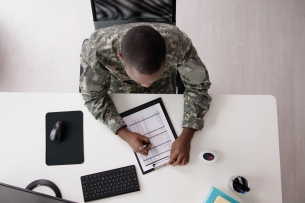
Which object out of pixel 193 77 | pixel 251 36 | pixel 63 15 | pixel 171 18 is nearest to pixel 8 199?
pixel 193 77

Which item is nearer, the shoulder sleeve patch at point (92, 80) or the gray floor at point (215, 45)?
the shoulder sleeve patch at point (92, 80)

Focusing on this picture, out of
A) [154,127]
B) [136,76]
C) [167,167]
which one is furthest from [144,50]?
[167,167]

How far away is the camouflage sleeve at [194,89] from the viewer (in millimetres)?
1182

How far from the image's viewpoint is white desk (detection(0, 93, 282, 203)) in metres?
1.15

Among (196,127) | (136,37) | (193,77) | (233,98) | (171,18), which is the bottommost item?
(196,127)

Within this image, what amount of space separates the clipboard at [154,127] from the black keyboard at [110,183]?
0.08m

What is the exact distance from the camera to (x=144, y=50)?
36.6 inches

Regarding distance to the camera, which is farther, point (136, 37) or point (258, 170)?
point (258, 170)

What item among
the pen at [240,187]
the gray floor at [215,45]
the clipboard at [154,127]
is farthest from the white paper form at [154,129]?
the gray floor at [215,45]

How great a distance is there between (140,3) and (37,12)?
124cm

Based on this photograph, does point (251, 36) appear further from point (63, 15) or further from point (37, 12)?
point (37, 12)

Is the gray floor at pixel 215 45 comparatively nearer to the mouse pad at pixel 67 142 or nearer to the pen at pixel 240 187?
the mouse pad at pixel 67 142

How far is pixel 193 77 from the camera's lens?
1.22m

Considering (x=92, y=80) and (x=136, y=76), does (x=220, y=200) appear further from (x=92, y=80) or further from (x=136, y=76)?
(x=92, y=80)
